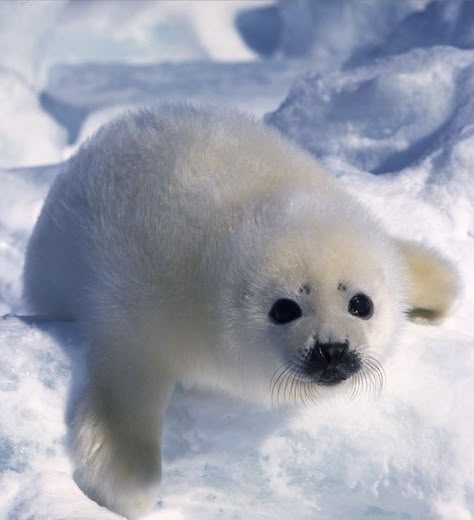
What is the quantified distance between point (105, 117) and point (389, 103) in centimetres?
252

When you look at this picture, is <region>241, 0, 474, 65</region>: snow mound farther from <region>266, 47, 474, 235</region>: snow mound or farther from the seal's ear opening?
the seal's ear opening

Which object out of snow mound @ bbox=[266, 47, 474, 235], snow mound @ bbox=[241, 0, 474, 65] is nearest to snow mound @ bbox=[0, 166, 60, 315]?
snow mound @ bbox=[266, 47, 474, 235]

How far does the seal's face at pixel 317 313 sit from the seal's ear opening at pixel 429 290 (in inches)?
17.2

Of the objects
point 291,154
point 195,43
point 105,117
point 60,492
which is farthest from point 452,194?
point 195,43

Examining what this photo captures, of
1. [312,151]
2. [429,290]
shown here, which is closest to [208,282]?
[429,290]

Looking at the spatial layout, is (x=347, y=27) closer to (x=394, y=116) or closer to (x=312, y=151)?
(x=394, y=116)

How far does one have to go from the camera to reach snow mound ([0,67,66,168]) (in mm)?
6418

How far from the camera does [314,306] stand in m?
2.71

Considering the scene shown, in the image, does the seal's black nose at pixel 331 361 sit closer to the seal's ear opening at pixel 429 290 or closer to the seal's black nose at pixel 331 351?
the seal's black nose at pixel 331 351

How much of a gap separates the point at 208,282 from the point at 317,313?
42cm

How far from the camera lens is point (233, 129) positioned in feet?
11.4

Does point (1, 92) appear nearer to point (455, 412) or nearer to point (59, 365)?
point (59, 365)

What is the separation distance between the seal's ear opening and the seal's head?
0.34 m

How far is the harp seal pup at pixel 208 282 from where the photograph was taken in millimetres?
2777
